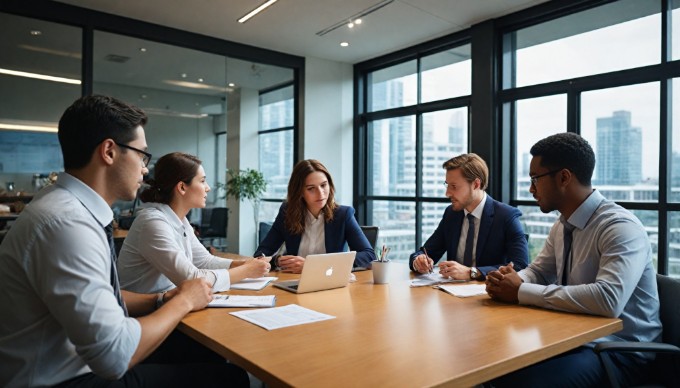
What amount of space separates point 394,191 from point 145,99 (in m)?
3.25

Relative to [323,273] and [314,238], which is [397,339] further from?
[314,238]

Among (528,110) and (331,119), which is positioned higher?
(331,119)

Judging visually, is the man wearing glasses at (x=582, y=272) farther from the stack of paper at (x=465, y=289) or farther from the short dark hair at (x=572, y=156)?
the stack of paper at (x=465, y=289)

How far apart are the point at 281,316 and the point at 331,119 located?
17.0 ft

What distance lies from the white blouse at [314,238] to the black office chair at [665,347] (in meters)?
1.79

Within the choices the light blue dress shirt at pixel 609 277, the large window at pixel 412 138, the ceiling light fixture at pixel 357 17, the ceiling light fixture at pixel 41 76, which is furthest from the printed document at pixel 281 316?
the large window at pixel 412 138

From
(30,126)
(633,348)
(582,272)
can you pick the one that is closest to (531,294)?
(582,272)

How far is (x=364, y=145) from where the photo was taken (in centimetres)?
683

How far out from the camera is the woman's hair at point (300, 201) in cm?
302

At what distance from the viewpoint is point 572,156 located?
1.96 meters

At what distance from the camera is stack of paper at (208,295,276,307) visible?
1802mm

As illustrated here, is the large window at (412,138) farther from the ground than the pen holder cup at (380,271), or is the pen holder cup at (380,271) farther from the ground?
the large window at (412,138)

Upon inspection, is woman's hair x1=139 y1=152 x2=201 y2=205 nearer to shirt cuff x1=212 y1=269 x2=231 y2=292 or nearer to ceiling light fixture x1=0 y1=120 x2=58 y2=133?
shirt cuff x1=212 y1=269 x2=231 y2=292

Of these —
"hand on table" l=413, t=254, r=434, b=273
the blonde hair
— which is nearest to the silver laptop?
"hand on table" l=413, t=254, r=434, b=273
